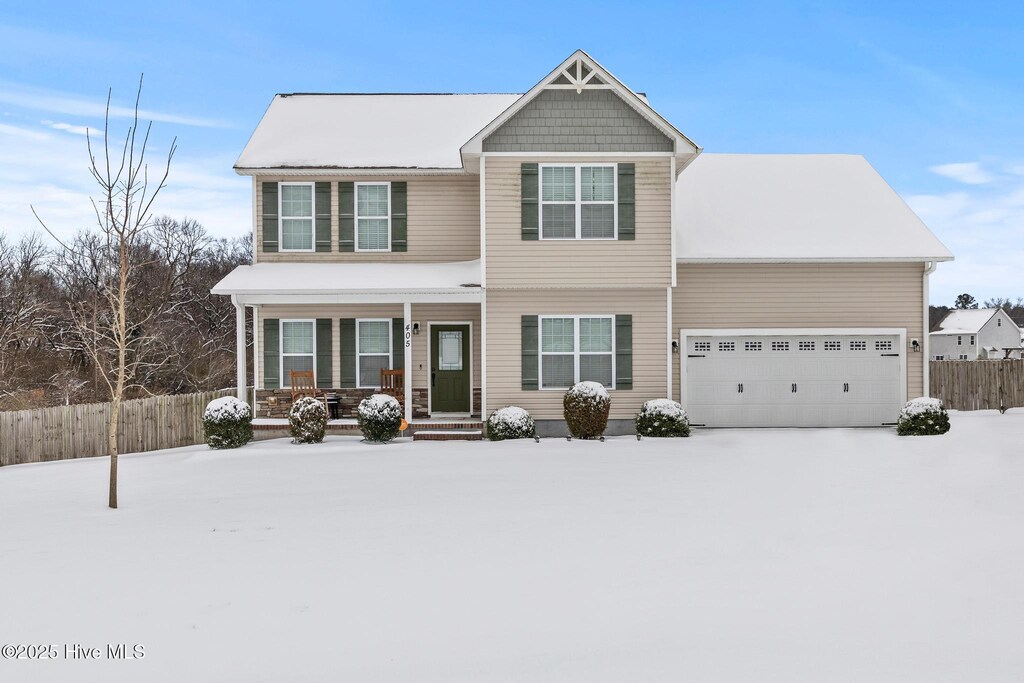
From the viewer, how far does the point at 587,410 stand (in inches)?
610

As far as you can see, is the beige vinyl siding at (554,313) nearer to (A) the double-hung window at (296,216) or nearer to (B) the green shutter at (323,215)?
(B) the green shutter at (323,215)

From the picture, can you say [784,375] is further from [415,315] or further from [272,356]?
[272,356]

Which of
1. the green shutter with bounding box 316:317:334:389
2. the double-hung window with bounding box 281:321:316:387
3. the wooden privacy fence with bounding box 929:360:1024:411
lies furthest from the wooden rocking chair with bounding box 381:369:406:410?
the wooden privacy fence with bounding box 929:360:1024:411

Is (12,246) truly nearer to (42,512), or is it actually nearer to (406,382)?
(406,382)

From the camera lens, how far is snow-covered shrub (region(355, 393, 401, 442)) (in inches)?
614

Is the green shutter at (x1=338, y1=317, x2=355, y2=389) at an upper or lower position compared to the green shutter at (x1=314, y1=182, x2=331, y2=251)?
lower

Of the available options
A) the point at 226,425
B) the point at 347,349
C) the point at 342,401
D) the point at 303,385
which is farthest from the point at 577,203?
the point at 226,425

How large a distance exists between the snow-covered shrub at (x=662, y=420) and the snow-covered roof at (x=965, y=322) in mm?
65062

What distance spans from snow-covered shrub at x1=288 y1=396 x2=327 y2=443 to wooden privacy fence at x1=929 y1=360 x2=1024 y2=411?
18426 mm

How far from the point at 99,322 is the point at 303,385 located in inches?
818

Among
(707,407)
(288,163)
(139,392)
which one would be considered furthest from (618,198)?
(139,392)

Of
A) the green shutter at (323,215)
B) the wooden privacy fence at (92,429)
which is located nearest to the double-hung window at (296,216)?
the green shutter at (323,215)

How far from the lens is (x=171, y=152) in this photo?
426 inches

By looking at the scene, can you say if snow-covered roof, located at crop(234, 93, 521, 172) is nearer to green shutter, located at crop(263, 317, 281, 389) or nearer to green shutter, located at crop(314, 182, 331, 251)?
green shutter, located at crop(314, 182, 331, 251)
